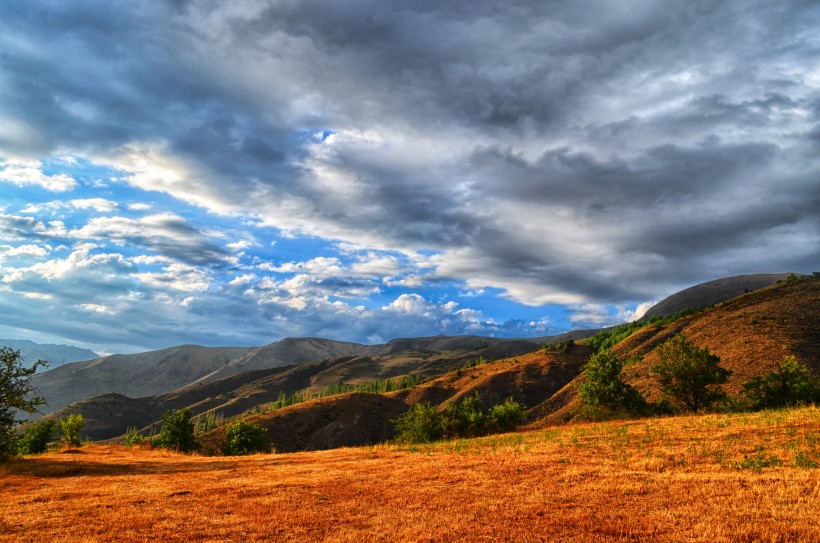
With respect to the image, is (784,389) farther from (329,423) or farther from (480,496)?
(329,423)

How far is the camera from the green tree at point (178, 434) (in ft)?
169

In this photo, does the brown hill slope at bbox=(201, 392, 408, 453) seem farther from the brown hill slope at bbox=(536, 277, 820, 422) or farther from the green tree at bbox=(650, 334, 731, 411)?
the green tree at bbox=(650, 334, 731, 411)

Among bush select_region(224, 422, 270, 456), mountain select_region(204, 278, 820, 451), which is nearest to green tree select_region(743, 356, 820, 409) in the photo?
mountain select_region(204, 278, 820, 451)

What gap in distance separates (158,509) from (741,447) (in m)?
23.3

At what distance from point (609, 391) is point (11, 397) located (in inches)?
1969

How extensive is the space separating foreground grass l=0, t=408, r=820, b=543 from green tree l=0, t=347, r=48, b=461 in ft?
19.0

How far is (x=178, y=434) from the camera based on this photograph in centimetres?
5188

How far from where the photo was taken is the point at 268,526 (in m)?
12.6

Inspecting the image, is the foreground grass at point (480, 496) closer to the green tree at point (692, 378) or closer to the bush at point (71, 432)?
the green tree at point (692, 378)

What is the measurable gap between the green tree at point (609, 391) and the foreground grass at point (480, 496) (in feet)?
62.5

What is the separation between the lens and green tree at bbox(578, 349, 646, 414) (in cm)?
4391

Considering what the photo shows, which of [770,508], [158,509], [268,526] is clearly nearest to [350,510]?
[268,526]

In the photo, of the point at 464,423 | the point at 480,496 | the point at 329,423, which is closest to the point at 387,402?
the point at 329,423

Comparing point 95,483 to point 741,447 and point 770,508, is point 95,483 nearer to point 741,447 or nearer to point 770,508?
point 770,508
